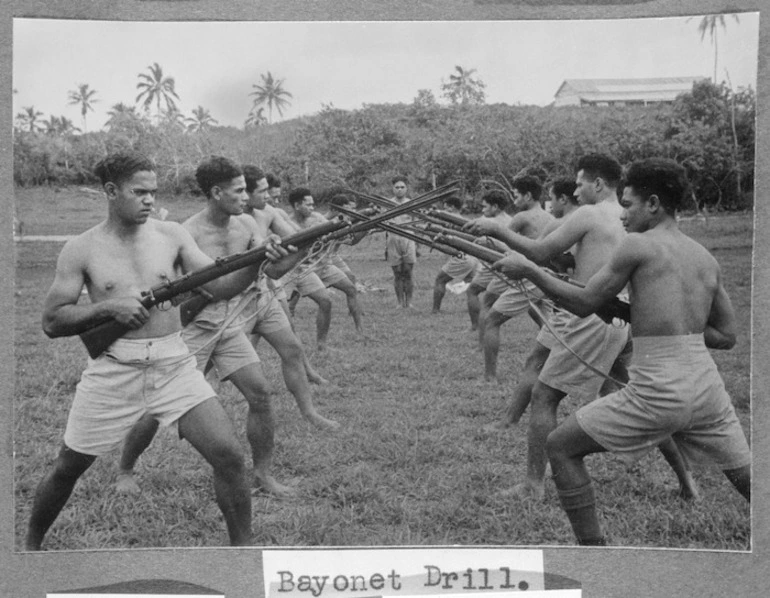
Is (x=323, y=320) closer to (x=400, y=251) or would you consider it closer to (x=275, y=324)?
(x=275, y=324)

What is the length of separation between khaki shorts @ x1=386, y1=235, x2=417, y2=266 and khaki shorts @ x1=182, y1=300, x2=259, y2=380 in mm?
660

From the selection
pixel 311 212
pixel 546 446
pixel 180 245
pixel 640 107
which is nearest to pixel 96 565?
pixel 180 245

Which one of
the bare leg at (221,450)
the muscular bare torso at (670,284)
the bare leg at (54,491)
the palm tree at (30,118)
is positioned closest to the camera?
the muscular bare torso at (670,284)

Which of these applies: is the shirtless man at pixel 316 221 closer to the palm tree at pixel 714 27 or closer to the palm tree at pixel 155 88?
the palm tree at pixel 155 88

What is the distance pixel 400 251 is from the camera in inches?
118

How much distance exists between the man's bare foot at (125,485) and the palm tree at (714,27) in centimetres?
277

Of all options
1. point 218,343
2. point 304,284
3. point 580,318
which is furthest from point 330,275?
point 580,318

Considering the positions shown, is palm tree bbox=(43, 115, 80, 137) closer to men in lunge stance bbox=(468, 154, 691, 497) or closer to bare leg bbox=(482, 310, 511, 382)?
men in lunge stance bbox=(468, 154, 691, 497)

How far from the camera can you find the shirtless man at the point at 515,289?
3037 millimetres

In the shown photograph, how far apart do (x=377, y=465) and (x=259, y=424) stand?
1.64 feet

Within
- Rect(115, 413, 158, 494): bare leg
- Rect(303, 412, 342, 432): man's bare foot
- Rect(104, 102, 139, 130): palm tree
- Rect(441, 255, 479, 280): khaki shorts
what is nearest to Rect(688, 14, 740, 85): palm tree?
Rect(441, 255, 479, 280): khaki shorts

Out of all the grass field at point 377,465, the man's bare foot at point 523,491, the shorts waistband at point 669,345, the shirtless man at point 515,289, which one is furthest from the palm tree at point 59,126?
the shorts waistband at point 669,345

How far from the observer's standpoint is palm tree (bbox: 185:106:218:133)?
3027mm

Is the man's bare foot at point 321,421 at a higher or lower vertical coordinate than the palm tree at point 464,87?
lower
